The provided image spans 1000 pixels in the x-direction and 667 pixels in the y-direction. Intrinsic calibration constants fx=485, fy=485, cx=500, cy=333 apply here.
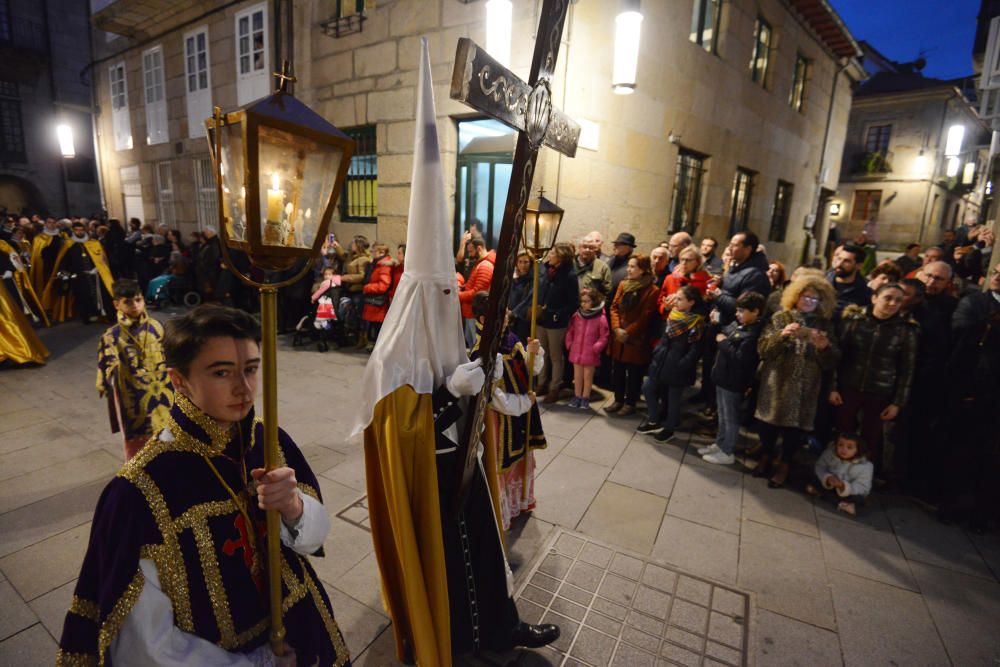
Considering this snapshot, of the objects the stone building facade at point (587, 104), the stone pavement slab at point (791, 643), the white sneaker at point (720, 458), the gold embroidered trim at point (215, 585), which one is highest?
the stone building facade at point (587, 104)

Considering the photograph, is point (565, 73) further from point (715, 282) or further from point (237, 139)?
point (237, 139)

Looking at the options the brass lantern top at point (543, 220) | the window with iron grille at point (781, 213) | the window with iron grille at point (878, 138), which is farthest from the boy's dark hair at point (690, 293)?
the window with iron grille at point (878, 138)

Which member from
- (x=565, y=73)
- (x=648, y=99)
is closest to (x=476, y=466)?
(x=565, y=73)

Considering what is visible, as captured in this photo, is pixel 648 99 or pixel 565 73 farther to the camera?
pixel 648 99

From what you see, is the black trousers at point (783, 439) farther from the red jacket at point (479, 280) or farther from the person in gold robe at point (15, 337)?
the person in gold robe at point (15, 337)

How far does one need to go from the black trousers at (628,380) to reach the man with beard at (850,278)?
211 centimetres

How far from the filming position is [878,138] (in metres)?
25.7

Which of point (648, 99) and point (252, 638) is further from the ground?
point (648, 99)

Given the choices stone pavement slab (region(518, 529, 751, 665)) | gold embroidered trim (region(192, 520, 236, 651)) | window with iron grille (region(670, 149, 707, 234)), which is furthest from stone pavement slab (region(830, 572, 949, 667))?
window with iron grille (region(670, 149, 707, 234))

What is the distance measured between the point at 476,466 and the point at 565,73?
6290 mm

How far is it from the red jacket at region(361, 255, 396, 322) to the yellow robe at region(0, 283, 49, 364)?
452cm

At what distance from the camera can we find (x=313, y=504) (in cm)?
156

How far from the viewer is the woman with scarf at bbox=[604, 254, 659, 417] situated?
222 inches

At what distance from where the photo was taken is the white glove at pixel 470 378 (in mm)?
2096
